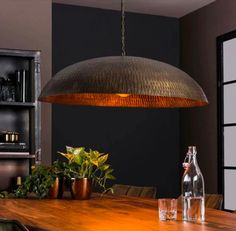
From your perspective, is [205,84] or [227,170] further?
[205,84]

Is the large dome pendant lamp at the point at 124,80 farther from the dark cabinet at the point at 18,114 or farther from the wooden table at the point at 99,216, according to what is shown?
the dark cabinet at the point at 18,114

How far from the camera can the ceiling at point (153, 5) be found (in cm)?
652

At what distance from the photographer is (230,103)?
6.25 m

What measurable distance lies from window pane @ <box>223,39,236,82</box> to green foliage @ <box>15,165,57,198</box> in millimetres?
3058

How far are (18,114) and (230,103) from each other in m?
2.29

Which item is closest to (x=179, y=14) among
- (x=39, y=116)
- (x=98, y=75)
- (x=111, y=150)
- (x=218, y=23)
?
(x=218, y=23)

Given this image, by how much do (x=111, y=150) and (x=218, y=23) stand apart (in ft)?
6.21

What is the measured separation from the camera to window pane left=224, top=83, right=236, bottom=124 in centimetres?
618

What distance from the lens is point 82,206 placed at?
127 inches

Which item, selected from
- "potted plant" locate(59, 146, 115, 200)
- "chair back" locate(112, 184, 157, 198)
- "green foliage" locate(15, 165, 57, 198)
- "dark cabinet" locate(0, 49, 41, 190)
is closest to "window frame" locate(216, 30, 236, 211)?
"chair back" locate(112, 184, 157, 198)

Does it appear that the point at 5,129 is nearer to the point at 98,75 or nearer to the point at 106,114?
the point at 106,114

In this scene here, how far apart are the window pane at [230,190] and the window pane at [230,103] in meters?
0.57

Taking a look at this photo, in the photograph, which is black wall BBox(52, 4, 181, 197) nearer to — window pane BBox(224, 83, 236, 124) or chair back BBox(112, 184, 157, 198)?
window pane BBox(224, 83, 236, 124)

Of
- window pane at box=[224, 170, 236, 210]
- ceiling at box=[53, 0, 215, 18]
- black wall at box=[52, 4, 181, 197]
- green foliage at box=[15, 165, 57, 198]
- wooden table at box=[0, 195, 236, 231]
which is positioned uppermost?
ceiling at box=[53, 0, 215, 18]
